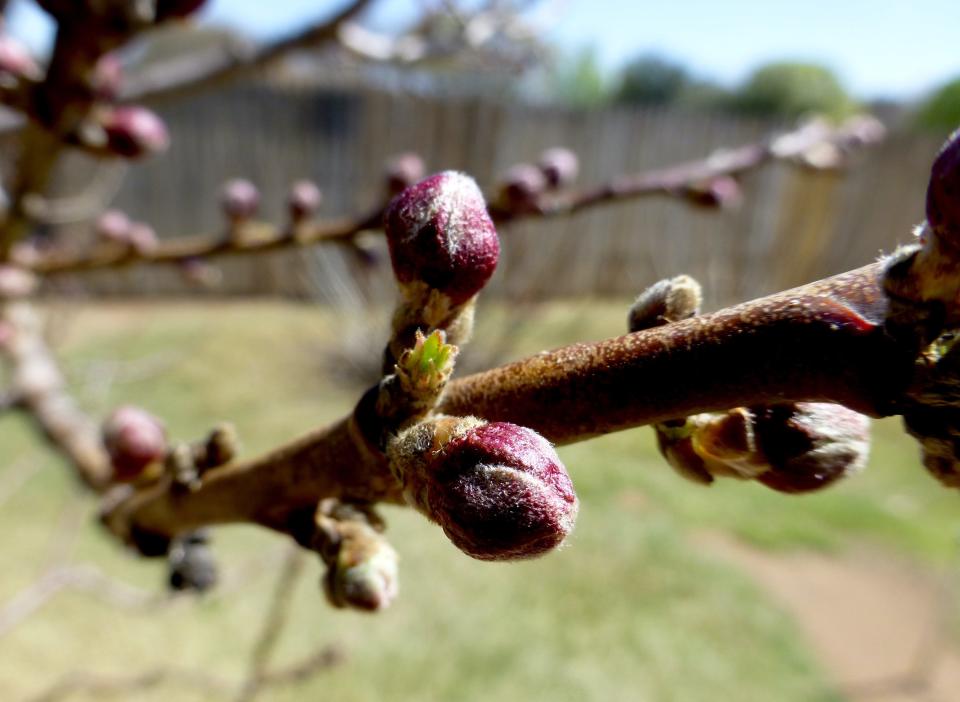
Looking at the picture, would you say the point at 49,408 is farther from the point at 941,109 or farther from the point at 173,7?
the point at 941,109

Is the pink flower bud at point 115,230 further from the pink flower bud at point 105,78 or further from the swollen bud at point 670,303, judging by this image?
the swollen bud at point 670,303

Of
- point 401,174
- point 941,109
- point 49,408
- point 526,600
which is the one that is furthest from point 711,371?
point 941,109

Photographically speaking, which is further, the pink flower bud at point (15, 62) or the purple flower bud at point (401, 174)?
the purple flower bud at point (401, 174)

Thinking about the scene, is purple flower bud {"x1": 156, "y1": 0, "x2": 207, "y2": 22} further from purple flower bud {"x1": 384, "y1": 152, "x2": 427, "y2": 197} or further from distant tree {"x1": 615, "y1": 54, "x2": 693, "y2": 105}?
distant tree {"x1": 615, "y1": 54, "x2": 693, "y2": 105}

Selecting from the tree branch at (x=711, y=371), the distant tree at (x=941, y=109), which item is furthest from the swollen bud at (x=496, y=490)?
the distant tree at (x=941, y=109)

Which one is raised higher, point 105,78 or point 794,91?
point 105,78

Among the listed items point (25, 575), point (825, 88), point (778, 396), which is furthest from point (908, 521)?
point (825, 88)

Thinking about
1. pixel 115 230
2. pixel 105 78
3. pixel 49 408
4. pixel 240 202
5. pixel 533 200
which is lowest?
pixel 49 408
